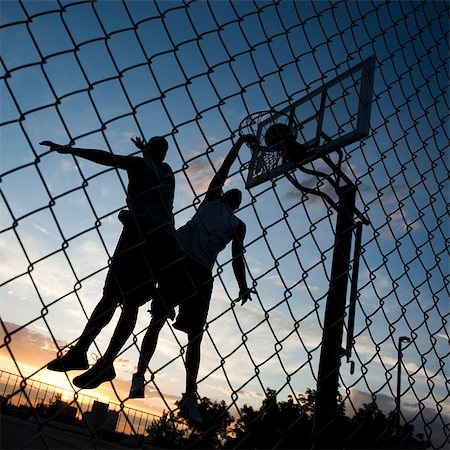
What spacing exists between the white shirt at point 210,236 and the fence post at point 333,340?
2.92 ft

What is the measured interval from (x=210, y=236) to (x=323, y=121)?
7.86 ft

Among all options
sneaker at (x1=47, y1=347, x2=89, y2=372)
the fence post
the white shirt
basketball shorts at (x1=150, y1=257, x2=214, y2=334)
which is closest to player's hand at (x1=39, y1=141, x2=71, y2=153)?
basketball shorts at (x1=150, y1=257, x2=214, y2=334)

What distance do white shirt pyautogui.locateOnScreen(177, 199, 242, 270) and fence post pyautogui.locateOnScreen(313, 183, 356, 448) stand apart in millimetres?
889

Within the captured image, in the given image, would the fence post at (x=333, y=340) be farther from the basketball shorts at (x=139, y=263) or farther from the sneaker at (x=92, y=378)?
the sneaker at (x=92, y=378)

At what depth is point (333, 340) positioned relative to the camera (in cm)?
414

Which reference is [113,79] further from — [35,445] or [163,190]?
[35,445]

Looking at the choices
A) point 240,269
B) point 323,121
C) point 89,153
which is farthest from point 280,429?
point 323,121

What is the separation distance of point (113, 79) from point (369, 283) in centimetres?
196

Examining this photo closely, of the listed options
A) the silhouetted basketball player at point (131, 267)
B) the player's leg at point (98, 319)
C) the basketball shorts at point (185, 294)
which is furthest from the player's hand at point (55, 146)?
the basketball shorts at point (185, 294)

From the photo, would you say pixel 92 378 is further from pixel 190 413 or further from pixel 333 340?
pixel 333 340

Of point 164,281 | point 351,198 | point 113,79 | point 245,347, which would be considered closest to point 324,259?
point 245,347

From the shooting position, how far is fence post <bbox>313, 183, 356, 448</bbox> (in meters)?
3.32

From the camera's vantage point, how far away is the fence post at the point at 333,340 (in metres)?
3.32

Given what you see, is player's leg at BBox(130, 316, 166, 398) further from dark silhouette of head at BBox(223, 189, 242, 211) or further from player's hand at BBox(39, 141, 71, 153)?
player's hand at BBox(39, 141, 71, 153)
